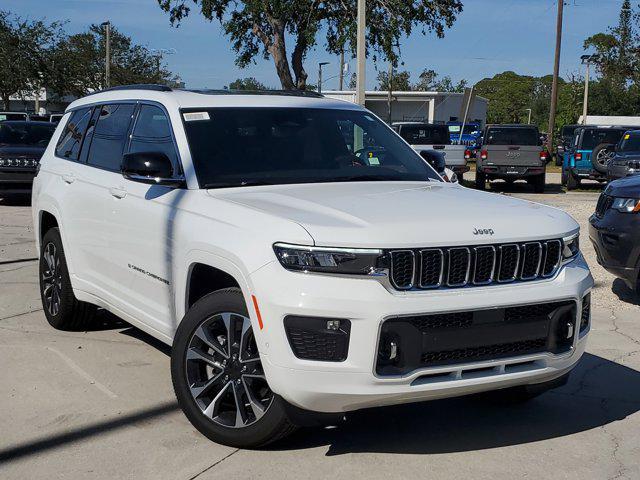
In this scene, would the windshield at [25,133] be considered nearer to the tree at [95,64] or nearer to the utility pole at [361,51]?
the utility pole at [361,51]

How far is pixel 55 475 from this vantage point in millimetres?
4105

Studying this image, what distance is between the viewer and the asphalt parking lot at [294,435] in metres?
4.20

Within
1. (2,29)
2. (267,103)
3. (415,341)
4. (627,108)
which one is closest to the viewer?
(415,341)

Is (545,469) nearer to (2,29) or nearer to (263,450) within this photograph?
(263,450)

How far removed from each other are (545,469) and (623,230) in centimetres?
420

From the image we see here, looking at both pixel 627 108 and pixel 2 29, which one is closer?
pixel 2 29

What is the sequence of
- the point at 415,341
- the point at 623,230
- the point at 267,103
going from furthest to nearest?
1. the point at 623,230
2. the point at 267,103
3. the point at 415,341

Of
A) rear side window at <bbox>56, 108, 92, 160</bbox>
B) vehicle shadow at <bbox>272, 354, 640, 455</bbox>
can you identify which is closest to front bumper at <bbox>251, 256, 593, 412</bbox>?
vehicle shadow at <bbox>272, 354, 640, 455</bbox>

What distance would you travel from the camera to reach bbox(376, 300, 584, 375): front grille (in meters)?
3.89

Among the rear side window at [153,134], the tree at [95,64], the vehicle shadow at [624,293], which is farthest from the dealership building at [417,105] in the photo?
the rear side window at [153,134]

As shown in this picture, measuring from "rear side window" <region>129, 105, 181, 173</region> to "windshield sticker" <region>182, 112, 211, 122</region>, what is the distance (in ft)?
0.40

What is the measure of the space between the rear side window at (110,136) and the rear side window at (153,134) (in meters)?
0.19

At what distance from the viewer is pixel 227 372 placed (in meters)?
4.35

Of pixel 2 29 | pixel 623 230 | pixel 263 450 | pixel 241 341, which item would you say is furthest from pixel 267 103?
pixel 2 29
